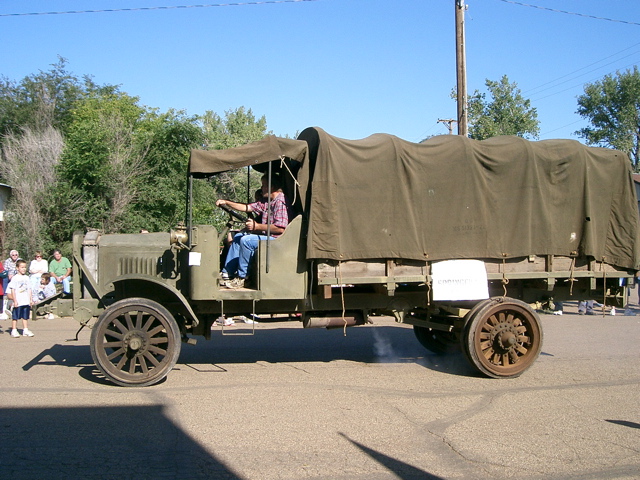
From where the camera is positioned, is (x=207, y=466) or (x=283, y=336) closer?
(x=207, y=466)

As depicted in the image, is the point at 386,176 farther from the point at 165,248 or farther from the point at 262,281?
the point at 165,248

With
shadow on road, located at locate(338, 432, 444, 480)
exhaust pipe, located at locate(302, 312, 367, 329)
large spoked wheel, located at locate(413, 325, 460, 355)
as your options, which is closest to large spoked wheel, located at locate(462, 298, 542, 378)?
large spoked wheel, located at locate(413, 325, 460, 355)

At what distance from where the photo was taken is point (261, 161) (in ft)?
23.8

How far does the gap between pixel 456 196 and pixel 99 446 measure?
16.4 feet

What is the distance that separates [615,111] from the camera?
169 feet

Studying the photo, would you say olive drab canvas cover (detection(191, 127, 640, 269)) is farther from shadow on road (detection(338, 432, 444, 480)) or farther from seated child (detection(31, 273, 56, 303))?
seated child (detection(31, 273, 56, 303))

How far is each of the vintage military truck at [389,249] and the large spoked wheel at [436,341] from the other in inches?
40.5

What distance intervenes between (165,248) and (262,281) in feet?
4.36

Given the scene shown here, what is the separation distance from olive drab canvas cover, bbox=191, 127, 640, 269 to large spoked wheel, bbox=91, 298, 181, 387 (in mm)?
1764

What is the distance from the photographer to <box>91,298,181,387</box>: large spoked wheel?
23.1 feet

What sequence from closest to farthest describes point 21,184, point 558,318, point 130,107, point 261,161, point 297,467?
point 297,467
point 261,161
point 558,318
point 21,184
point 130,107

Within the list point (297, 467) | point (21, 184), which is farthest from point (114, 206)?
point (297, 467)

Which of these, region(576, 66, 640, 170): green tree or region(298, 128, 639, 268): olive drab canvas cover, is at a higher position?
region(576, 66, 640, 170): green tree

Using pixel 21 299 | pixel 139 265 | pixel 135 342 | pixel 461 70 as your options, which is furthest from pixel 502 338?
pixel 461 70
